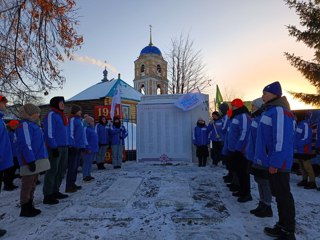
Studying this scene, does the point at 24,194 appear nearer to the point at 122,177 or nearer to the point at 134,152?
the point at 122,177

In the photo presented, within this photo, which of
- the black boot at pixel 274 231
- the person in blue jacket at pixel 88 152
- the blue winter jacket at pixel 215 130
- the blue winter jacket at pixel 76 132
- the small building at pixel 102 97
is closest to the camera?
the black boot at pixel 274 231

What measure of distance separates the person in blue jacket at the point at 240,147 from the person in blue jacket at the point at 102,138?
5.39 metres

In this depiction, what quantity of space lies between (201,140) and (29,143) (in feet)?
22.4

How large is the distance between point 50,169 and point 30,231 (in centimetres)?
156

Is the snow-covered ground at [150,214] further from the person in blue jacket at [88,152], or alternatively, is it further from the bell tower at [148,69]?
the bell tower at [148,69]

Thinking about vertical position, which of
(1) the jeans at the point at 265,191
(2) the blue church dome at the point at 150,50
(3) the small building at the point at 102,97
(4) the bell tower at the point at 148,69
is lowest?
(1) the jeans at the point at 265,191

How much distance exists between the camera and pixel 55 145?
17.0ft

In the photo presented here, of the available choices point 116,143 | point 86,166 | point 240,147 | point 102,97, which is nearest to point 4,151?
point 86,166

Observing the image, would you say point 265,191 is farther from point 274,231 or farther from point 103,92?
point 103,92

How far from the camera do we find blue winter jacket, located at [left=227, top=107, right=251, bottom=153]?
5.39 metres

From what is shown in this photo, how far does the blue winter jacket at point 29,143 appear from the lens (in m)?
4.41

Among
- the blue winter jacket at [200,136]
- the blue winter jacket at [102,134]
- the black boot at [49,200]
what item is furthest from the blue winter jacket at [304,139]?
the blue winter jacket at [102,134]

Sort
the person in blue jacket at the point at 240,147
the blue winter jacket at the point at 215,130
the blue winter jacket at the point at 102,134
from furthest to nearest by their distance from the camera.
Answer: the blue winter jacket at the point at 215,130, the blue winter jacket at the point at 102,134, the person in blue jacket at the point at 240,147

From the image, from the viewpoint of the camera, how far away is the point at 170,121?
1098 cm
